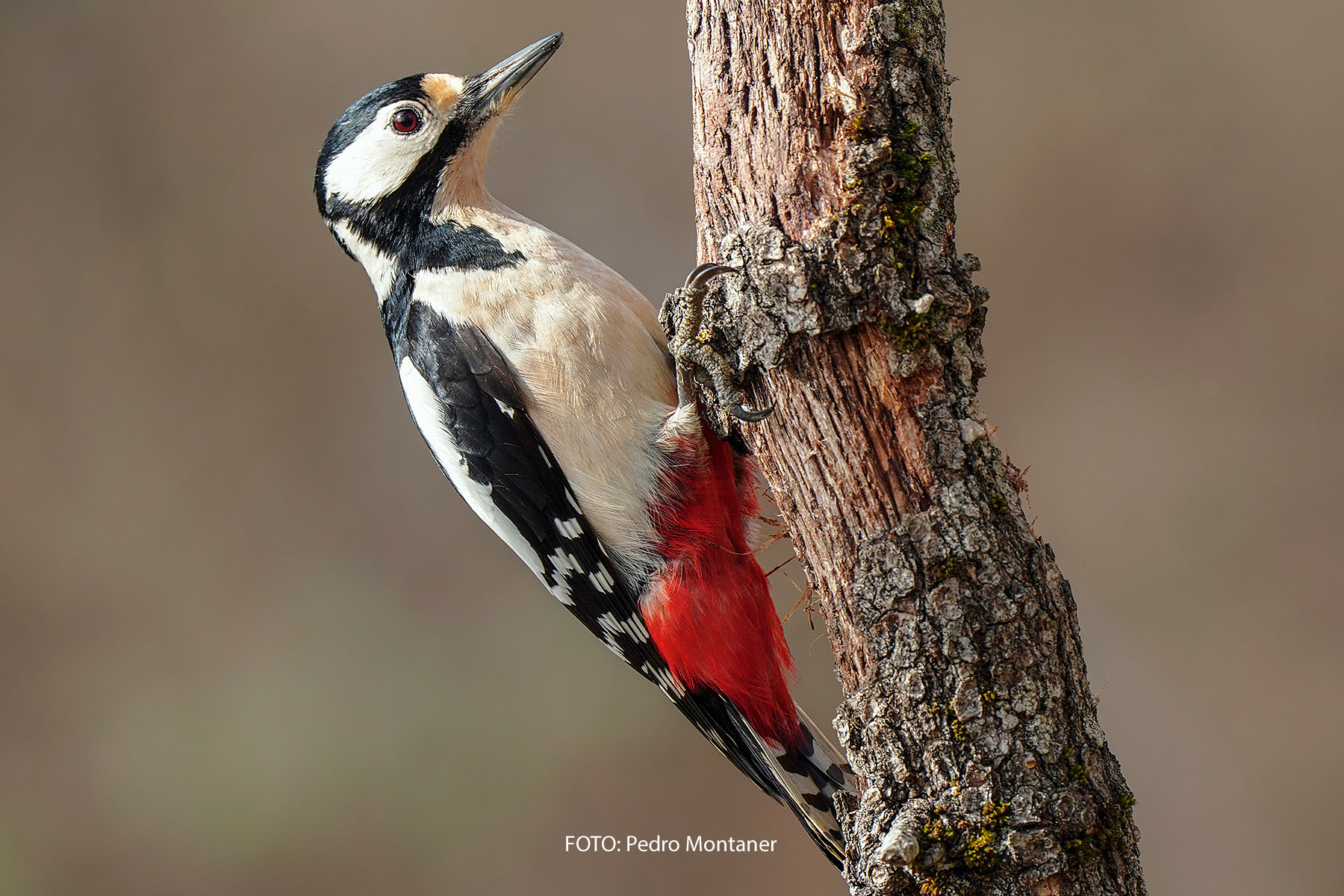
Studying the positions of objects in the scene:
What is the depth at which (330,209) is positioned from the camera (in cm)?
185

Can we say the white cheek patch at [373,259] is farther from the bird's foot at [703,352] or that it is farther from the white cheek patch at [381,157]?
the bird's foot at [703,352]

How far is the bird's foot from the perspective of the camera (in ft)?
4.32

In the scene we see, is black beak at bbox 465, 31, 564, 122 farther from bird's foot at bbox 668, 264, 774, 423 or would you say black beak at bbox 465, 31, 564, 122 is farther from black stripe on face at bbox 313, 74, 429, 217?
bird's foot at bbox 668, 264, 774, 423

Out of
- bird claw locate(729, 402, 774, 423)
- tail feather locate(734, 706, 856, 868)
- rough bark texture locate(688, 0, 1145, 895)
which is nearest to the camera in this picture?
rough bark texture locate(688, 0, 1145, 895)

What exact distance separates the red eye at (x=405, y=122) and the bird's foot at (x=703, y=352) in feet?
2.21

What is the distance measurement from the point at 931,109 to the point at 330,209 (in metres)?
1.17

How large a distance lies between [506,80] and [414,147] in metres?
0.21

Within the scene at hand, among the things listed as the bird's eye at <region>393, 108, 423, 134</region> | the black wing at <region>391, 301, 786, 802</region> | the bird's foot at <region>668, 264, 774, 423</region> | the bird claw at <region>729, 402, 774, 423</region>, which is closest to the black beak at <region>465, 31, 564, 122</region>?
the bird's eye at <region>393, 108, 423, 134</region>

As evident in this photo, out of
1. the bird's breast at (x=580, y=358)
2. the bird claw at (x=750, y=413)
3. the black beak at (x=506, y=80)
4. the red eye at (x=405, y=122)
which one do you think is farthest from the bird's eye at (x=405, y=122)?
the bird claw at (x=750, y=413)

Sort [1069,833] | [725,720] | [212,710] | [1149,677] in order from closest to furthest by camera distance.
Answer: [1069,833]
[725,720]
[1149,677]
[212,710]

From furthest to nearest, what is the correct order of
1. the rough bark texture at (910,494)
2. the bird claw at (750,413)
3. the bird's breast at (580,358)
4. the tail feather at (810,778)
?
the tail feather at (810,778) < the bird's breast at (580,358) < the bird claw at (750,413) < the rough bark texture at (910,494)

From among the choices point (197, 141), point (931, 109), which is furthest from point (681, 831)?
point (197, 141)

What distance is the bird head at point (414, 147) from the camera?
176cm

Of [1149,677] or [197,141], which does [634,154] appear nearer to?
[197,141]
